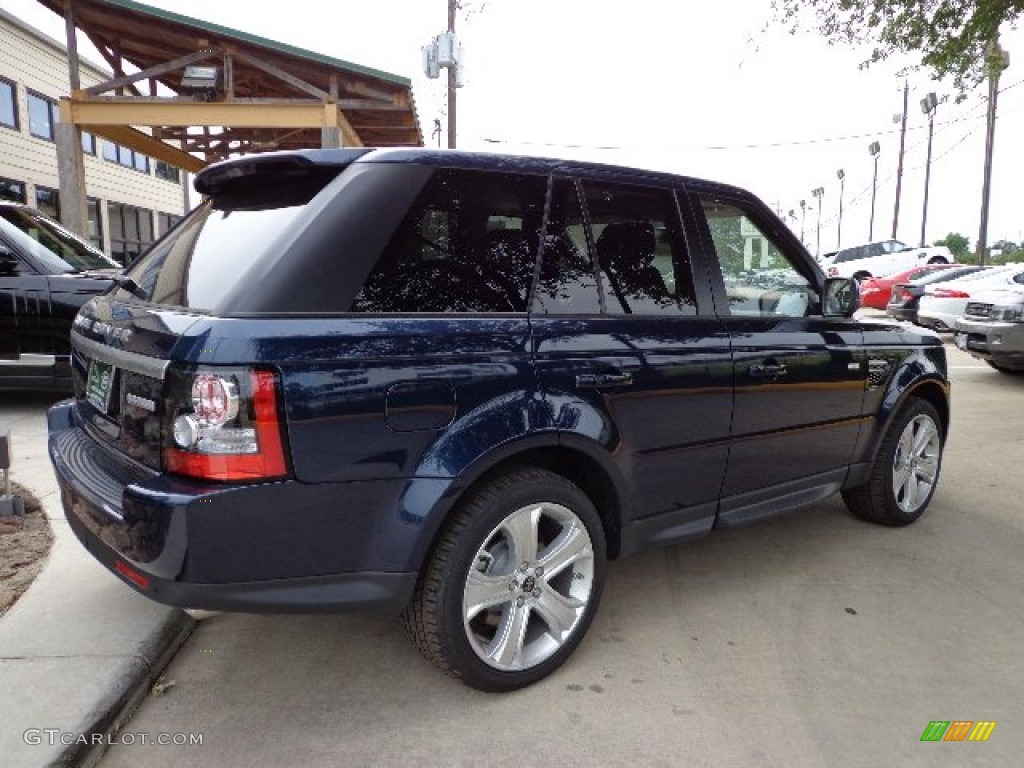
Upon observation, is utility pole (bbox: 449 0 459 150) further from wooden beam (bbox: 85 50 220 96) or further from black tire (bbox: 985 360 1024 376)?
black tire (bbox: 985 360 1024 376)

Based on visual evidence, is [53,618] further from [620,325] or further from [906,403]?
[906,403]

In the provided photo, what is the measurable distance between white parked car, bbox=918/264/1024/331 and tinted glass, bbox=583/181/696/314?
35.9 feet

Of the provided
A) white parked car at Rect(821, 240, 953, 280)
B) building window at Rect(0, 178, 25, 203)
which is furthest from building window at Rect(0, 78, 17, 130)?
white parked car at Rect(821, 240, 953, 280)

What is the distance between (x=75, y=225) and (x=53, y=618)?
10.7 metres

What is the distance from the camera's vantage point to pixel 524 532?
8.48 feet

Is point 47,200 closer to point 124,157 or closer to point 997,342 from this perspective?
point 124,157

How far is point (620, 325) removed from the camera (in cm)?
281

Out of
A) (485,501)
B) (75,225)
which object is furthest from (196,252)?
(75,225)

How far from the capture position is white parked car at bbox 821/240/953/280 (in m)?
24.8

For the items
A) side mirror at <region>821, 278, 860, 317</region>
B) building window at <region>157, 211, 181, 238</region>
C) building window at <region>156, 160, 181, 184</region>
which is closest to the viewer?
side mirror at <region>821, 278, 860, 317</region>

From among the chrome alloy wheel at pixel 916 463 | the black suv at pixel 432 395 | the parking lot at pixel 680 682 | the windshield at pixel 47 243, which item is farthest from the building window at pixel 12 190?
the chrome alloy wheel at pixel 916 463

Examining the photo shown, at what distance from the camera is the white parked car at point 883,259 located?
81.3 feet

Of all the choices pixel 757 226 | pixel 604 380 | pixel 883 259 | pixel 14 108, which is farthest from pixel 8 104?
pixel 883 259

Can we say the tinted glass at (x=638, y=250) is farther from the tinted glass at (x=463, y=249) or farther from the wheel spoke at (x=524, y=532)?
the wheel spoke at (x=524, y=532)
